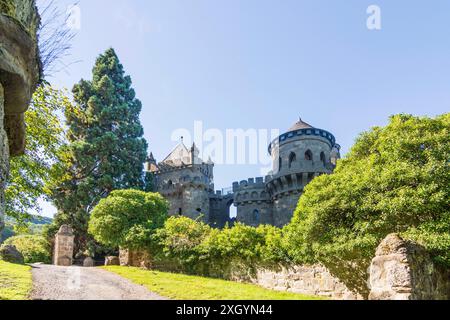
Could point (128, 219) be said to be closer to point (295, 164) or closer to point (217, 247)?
point (217, 247)

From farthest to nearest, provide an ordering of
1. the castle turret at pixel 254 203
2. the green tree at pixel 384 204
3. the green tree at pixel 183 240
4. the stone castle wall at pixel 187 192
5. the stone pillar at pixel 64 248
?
1. the stone castle wall at pixel 187 192
2. the castle turret at pixel 254 203
3. the stone pillar at pixel 64 248
4. the green tree at pixel 183 240
5. the green tree at pixel 384 204

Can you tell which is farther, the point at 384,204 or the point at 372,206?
the point at 372,206

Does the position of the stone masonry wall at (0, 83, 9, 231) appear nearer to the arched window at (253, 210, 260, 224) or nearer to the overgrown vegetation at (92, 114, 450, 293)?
the overgrown vegetation at (92, 114, 450, 293)

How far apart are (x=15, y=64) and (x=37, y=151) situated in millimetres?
→ 8121

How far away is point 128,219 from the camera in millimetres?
24344

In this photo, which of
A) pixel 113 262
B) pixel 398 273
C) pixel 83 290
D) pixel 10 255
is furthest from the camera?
pixel 113 262

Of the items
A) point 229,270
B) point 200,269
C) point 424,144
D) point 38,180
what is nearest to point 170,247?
point 200,269

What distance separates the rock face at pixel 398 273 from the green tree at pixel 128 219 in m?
16.8

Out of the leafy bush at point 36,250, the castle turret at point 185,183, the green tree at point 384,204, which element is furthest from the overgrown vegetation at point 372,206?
the castle turret at point 185,183

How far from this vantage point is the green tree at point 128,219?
2200 cm

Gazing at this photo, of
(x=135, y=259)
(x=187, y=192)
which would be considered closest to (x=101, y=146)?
(x=187, y=192)

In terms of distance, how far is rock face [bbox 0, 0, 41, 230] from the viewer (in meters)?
2.58

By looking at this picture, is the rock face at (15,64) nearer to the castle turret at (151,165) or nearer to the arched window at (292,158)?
the arched window at (292,158)

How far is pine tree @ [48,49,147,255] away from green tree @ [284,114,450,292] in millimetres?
22593
